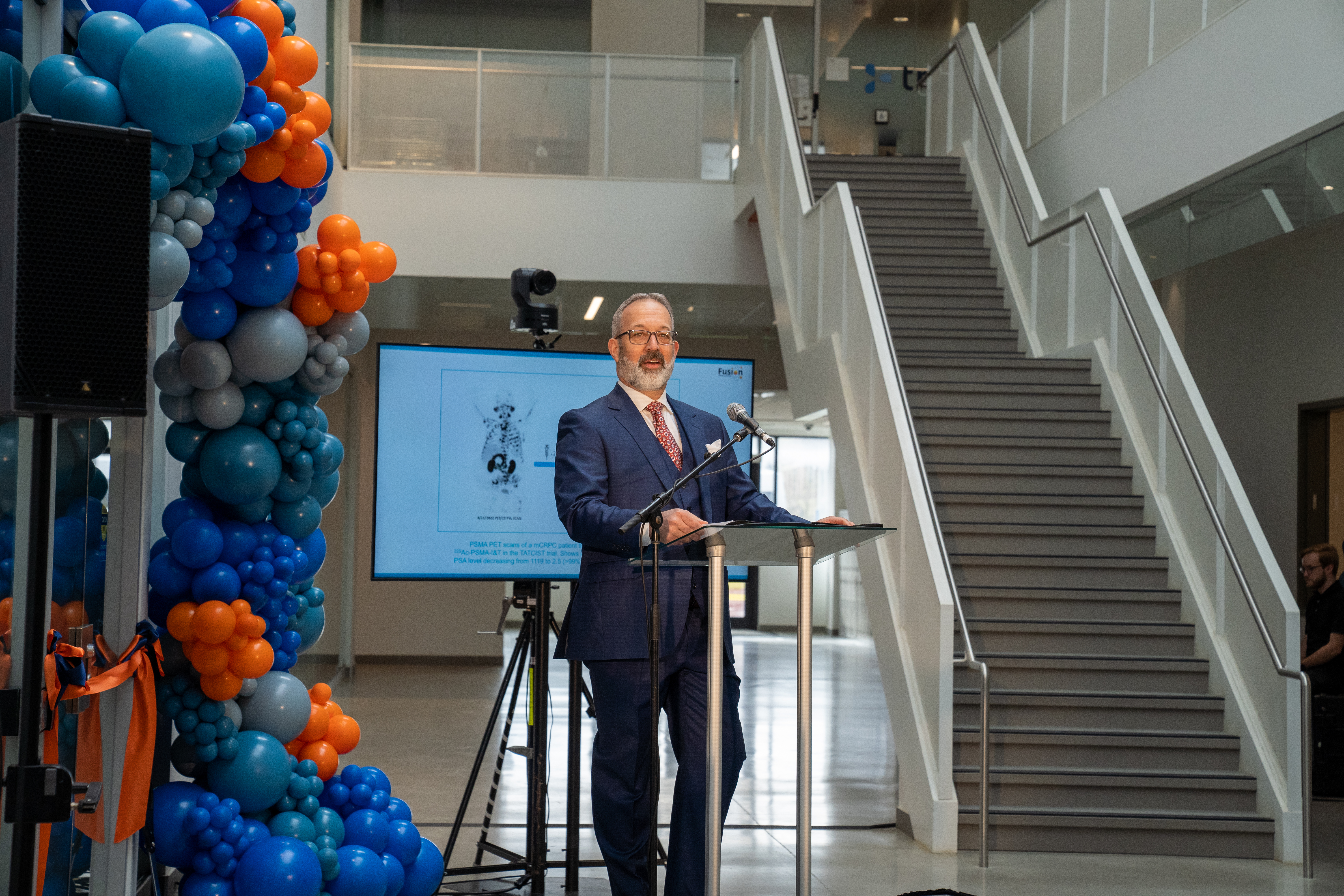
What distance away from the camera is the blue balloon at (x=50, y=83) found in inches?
106

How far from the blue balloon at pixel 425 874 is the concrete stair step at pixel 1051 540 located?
12.5 feet

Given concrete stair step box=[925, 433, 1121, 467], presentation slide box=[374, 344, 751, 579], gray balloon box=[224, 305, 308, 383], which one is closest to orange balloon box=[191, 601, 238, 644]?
gray balloon box=[224, 305, 308, 383]

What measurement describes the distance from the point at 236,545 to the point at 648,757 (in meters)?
1.25

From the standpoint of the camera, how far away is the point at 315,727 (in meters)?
3.70

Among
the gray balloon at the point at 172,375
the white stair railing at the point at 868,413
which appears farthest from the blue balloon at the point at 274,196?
the white stair railing at the point at 868,413

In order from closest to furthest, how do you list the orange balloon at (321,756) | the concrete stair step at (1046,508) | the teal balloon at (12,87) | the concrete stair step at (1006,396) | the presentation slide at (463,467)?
the teal balloon at (12,87), the orange balloon at (321,756), the presentation slide at (463,467), the concrete stair step at (1046,508), the concrete stair step at (1006,396)

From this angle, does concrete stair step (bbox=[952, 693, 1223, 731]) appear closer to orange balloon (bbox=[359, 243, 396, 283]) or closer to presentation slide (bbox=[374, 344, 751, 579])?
presentation slide (bbox=[374, 344, 751, 579])

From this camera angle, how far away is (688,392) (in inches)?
209

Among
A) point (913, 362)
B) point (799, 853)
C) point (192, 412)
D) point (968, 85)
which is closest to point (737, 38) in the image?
point (968, 85)

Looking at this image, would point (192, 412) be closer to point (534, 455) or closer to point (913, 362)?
point (534, 455)

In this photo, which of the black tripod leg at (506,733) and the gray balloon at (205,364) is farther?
the black tripod leg at (506,733)

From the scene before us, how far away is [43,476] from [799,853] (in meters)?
1.70

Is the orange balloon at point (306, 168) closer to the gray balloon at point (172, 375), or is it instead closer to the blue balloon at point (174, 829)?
the gray balloon at point (172, 375)

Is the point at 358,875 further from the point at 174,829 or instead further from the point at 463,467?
the point at 463,467
